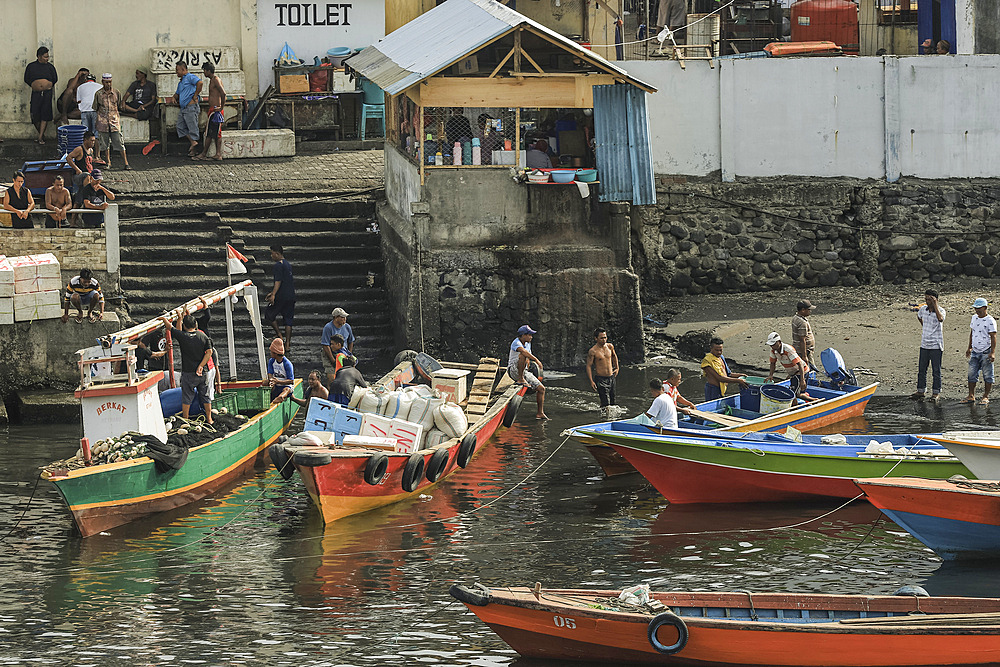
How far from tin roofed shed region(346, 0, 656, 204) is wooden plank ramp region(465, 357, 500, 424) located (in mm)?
3735

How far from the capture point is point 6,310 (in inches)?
762

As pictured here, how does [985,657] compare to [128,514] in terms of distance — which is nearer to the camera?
[985,657]

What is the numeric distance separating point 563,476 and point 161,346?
5918 mm

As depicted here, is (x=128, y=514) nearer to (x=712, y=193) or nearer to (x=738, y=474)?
(x=738, y=474)

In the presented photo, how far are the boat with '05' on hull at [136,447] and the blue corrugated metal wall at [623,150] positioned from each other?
24.5 ft

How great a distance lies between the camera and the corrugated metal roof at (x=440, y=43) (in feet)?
66.0

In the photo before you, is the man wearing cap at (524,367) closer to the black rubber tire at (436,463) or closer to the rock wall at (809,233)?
the black rubber tire at (436,463)

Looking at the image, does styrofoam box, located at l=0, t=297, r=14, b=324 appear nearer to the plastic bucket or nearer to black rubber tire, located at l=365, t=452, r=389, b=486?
black rubber tire, located at l=365, t=452, r=389, b=486

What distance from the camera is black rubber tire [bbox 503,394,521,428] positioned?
719 inches


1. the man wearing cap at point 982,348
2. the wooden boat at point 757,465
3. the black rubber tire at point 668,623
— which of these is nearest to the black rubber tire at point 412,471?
the wooden boat at point 757,465

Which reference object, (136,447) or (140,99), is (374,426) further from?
(140,99)

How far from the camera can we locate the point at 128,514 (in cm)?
1439

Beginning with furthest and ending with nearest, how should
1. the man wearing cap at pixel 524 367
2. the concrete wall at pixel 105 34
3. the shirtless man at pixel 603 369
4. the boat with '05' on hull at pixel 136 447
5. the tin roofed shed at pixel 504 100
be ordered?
the concrete wall at pixel 105 34
the tin roofed shed at pixel 504 100
the man wearing cap at pixel 524 367
the shirtless man at pixel 603 369
the boat with '05' on hull at pixel 136 447

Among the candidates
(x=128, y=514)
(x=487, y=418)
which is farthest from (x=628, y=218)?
(x=128, y=514)
